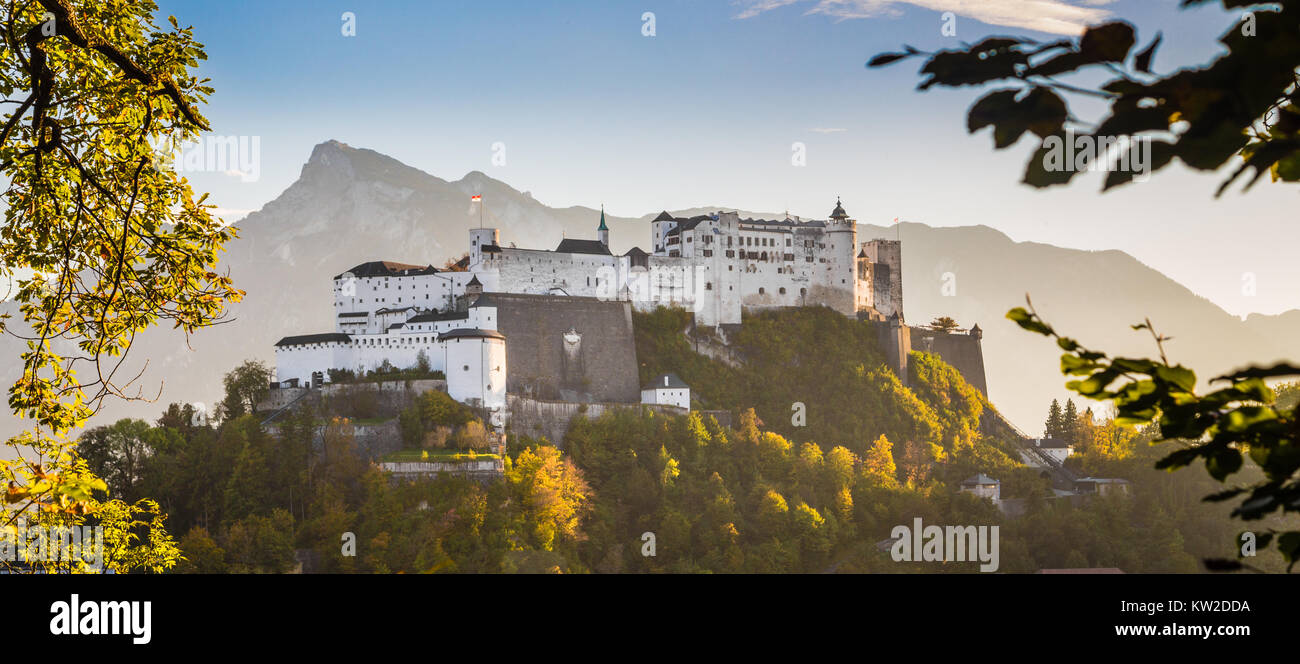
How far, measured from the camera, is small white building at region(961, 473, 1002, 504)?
4900cm

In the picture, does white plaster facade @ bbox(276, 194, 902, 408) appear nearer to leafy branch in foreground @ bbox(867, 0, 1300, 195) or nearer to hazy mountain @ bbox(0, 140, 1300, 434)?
leafy branch in foreground @ bbox(867, 0, 1300, 195)

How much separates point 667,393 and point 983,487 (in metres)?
14.2

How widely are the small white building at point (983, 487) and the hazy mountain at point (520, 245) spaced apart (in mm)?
86628

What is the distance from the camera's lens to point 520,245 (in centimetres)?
16400

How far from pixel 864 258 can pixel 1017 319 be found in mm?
56605

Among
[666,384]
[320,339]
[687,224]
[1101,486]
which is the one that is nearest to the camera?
[320,339]

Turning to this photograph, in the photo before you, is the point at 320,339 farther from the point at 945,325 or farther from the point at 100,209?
the point at 100,209

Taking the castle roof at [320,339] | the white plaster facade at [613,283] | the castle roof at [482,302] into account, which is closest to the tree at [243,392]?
the white plaster facade at [613,283]

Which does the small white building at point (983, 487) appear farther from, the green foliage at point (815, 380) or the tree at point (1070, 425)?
the tree at point (1070, 425)

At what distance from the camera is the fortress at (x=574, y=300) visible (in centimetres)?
4209

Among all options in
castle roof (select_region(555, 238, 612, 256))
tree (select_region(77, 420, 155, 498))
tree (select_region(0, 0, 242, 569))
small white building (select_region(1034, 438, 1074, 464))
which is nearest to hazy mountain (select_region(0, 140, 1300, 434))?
small white building (select_region(1034, 438, 1074, 464))

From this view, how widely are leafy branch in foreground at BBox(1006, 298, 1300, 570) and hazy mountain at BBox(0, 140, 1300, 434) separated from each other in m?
135

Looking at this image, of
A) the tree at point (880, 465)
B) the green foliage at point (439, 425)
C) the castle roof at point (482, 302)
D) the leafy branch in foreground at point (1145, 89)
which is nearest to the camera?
the leafy branch in foreground at point (1145, 89)

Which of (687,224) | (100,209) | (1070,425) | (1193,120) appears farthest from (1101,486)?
(1193,120)
